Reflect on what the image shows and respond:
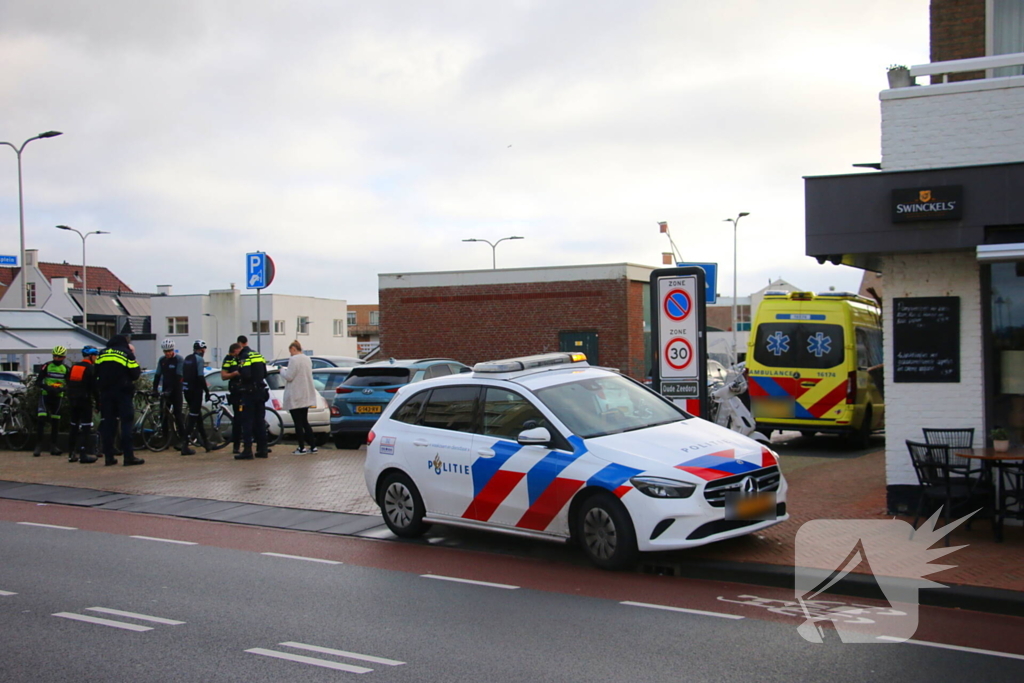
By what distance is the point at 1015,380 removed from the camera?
8.83 metres

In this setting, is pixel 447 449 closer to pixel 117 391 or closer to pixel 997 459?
pixel 997 459

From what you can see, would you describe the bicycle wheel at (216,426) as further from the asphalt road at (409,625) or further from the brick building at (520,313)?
the brick building at (520,313)

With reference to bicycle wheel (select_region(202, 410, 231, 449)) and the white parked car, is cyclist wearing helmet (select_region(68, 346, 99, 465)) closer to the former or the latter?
bicycle wheel (select_region(202, 410, 231, 449))

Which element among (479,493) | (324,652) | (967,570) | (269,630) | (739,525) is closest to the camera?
(324,652)

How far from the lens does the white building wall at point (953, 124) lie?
8.70m

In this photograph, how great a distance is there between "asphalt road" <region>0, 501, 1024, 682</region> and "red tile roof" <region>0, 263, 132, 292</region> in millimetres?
75433

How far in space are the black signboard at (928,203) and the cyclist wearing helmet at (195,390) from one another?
11.2 m

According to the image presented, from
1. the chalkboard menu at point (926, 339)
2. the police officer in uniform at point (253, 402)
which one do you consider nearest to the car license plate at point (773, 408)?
the chalkboard menu at point (926, 339)

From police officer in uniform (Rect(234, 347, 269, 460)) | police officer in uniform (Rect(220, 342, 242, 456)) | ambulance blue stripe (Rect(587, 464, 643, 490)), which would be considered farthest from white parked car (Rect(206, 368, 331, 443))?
ambulance blue stripe (Rect(587, 464, 643, 490))

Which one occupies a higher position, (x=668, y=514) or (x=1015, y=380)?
(x=1015, y=380)

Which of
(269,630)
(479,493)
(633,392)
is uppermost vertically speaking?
(633,392)

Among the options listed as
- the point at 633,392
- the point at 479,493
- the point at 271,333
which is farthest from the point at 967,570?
the point at 271,333

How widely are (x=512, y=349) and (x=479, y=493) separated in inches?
1318

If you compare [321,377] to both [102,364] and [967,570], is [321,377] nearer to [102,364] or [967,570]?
[102,364]
